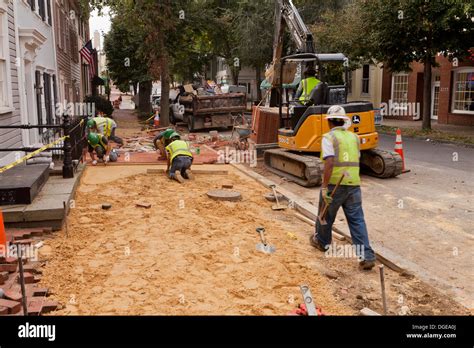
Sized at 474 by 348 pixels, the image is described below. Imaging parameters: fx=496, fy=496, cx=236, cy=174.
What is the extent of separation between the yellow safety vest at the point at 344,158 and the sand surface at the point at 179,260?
108 centimetres

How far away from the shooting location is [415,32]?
65.2 ft

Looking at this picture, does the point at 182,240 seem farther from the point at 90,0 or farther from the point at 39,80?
the point at 90,0

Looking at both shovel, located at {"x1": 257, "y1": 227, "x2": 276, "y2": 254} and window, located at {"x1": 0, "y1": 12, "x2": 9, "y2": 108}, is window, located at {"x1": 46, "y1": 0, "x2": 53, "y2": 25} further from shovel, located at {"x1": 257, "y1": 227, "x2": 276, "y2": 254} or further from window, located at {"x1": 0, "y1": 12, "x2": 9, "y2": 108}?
shovel, located at {"x1": 257, "y1": 227, "x2": 276, "y2": 254}

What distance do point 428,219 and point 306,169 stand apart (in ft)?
10.3

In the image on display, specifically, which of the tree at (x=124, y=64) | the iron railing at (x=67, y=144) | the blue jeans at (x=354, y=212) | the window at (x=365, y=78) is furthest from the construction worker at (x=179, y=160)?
the window at (x=365, y=78)

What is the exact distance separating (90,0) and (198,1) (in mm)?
5619

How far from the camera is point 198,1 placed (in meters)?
26.6

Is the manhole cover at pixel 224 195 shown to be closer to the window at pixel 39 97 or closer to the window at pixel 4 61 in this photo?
the window at pixel 4 61

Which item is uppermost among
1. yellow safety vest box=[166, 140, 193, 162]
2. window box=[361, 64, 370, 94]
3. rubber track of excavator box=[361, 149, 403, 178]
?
window box=[361, 64, 370, 94]

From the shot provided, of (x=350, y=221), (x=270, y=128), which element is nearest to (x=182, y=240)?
(x=350, y=221)

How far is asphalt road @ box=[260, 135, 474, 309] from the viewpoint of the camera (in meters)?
5.87

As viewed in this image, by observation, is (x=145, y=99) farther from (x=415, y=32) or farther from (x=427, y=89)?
(x=415, y=32)

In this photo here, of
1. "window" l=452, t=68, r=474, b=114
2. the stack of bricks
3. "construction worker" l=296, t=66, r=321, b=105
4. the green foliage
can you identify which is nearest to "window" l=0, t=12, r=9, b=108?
the stack of bricks

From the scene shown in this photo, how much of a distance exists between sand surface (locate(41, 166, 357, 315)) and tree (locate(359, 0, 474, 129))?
531 inches
